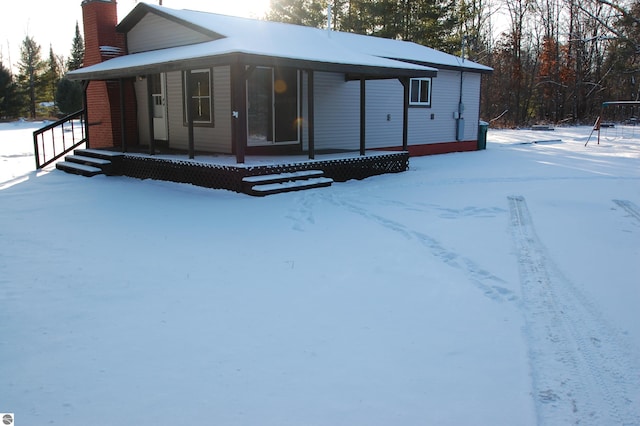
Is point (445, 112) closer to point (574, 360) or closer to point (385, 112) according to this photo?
point (385, 112)

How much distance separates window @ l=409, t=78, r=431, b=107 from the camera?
15672 mm

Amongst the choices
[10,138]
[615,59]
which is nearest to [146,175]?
[10,138]

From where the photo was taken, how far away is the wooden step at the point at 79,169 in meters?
12.0

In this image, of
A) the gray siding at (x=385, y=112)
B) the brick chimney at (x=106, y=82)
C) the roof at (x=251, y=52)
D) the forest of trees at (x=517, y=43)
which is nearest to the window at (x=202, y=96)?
the roof at (x=251, y=52)

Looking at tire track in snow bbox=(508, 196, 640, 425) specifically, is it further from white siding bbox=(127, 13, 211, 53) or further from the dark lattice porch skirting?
white siding bbox=(127, 13, 211, 53)

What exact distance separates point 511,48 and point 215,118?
3236cm

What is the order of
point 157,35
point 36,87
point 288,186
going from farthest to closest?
point 36,87, point 157,35, point 288,186

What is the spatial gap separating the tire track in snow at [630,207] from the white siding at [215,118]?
7763mm

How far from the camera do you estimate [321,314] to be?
409 centimetres

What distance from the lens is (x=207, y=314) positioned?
4.08 m

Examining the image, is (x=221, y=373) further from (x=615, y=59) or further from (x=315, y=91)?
(x=615, y=59)

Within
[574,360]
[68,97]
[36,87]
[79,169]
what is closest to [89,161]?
[79,169]

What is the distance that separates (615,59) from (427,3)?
12.5 meters

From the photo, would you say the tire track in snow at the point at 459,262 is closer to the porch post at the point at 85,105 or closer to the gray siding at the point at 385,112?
the gray siding at the point at 385,112
